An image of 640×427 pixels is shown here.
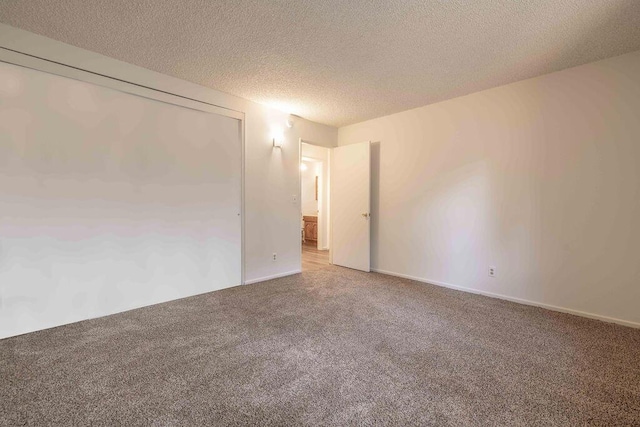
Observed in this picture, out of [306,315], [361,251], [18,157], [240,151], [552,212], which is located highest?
[240,151]

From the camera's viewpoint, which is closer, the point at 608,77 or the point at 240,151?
the point at 608,77

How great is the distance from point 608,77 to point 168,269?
4875mm

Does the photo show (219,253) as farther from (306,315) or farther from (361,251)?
(361,251)

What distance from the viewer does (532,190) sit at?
10.2 ft

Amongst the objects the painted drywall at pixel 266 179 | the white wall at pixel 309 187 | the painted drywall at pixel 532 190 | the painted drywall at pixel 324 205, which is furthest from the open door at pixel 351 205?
the white wall at pixel 309 187

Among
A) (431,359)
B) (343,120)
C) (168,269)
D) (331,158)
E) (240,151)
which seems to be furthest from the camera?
(331,158)

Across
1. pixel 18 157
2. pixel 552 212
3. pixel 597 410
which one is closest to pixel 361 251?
pixel 552 212

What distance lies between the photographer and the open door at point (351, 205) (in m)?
4.61

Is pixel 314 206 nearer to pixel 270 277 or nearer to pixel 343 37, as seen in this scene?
pixel 270 277

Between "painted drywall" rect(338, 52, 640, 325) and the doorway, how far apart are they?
1.72 m

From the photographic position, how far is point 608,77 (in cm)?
268

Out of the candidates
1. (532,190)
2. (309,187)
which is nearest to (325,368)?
(532,190)

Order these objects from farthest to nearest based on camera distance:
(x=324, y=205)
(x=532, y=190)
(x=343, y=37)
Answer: (x=324, y=205) < (x=532, y=190) < (x=343, y=37)

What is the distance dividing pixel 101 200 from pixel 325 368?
2.58m
